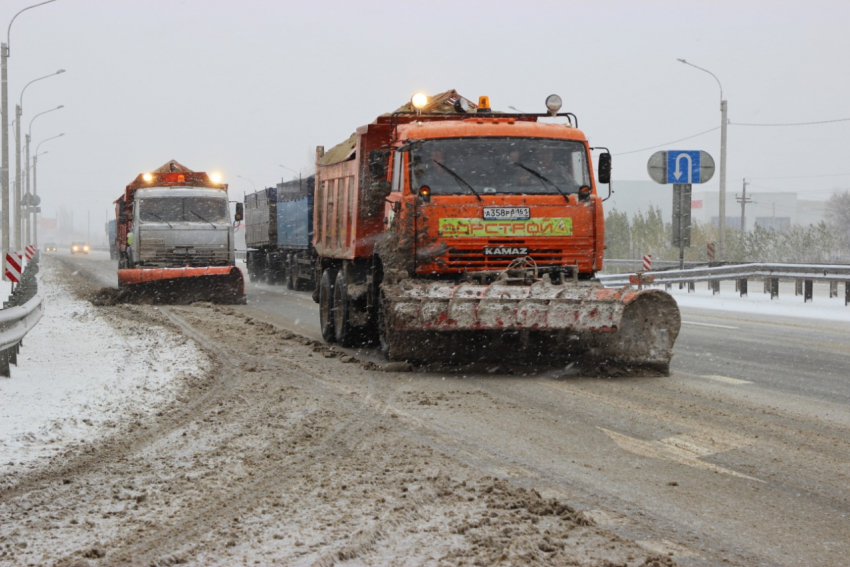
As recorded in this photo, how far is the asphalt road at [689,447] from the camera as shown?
4367mm

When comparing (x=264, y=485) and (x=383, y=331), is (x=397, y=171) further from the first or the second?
(x=264, y=485)

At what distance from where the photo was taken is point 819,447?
6.07m

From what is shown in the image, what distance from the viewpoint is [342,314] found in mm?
12039

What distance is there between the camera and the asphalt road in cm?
437

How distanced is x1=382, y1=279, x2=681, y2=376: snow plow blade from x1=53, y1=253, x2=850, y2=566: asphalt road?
0.41 m

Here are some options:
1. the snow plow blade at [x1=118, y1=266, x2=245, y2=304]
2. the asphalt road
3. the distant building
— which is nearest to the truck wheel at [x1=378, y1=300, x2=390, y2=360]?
the asphalt road

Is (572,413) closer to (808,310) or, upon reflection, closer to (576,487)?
(576,487)

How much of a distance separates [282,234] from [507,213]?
18844 mm

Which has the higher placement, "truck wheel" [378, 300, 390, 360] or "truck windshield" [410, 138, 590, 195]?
"truck windshield" [410, 138, 590, 195]

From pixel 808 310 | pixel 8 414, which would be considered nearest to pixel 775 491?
pixel 8 414

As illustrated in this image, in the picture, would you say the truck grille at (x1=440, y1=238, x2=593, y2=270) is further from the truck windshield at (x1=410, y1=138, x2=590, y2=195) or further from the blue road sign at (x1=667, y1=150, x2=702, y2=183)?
the blue road sign at (x1=667, y1=150, x2=702, y2=183)

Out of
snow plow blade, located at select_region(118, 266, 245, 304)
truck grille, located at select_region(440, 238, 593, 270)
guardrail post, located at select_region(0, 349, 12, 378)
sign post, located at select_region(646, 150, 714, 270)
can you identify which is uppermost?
sign post, located at select_region(646, 150, 714, 270)

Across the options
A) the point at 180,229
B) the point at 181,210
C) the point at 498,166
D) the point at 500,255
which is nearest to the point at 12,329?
the point at 500,255

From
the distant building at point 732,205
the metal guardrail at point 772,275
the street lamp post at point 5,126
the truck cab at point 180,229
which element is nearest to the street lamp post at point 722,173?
the metal guardrail at point 772,275
